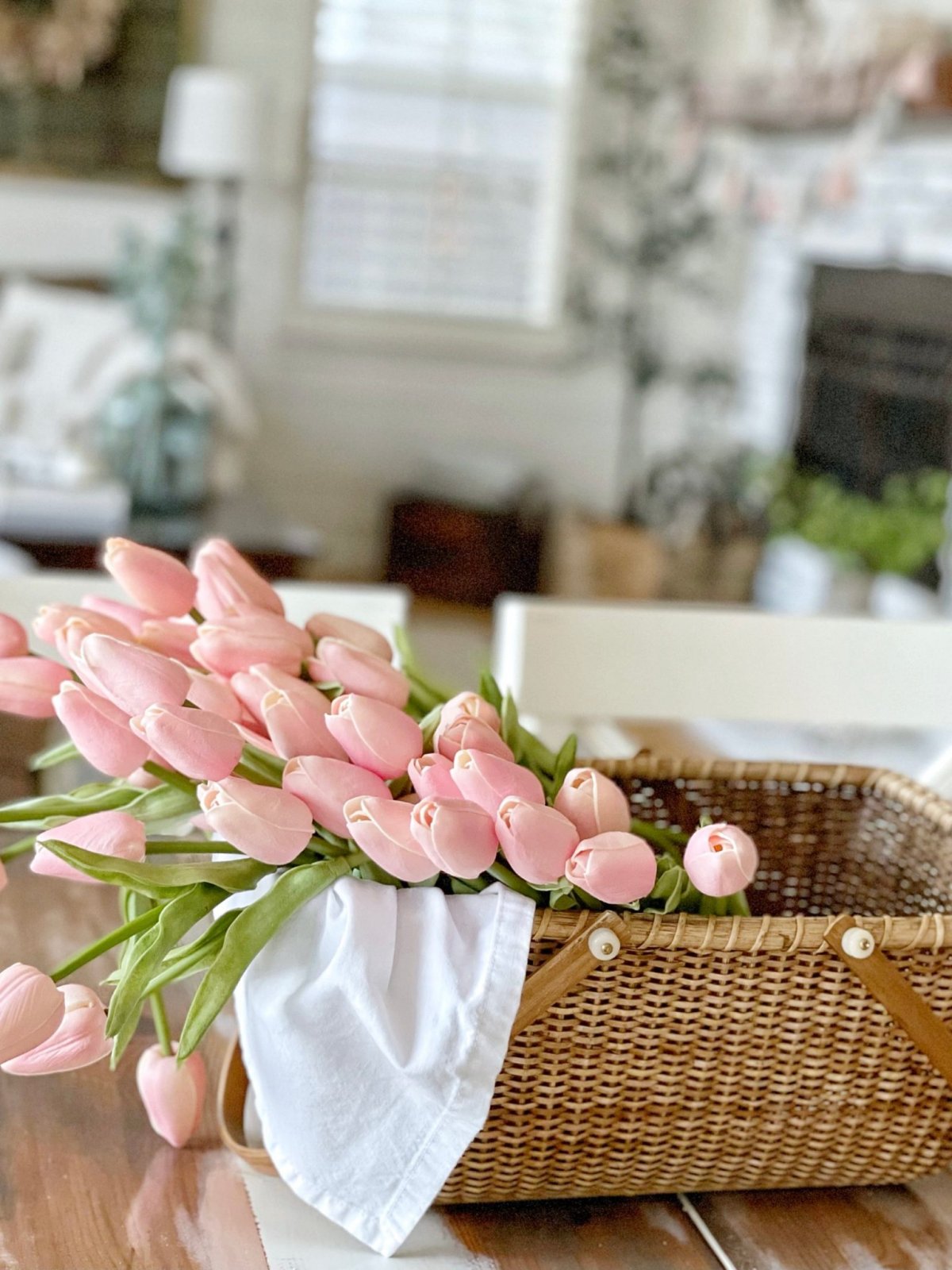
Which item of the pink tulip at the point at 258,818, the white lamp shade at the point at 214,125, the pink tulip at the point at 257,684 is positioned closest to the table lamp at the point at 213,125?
the white lamp shade at the point at 214,125

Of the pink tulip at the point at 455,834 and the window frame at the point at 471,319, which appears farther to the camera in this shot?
the window frame at the point at 471,319

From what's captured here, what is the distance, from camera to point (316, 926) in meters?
0.76

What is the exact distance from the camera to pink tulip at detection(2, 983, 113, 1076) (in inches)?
28.3

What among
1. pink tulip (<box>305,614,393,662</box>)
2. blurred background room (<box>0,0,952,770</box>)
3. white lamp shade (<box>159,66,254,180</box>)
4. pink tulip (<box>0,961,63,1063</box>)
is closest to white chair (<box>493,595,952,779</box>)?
pink tulip (<box>305,614,393,662</box>)

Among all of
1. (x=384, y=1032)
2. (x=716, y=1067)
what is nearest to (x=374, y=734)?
(x=384, y=1032)

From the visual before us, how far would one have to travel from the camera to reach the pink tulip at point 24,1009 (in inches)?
27.0

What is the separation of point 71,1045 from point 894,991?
40cm

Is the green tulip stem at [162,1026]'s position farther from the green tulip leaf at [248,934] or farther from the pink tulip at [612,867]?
the pink tulip at [612,867]

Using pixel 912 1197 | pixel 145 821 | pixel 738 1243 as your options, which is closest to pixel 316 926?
pixel 145 821

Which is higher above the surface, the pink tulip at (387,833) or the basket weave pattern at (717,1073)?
the pink tulip at (387,833)

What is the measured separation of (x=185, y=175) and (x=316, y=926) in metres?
5.42

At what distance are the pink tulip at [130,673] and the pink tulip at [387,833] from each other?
102mm

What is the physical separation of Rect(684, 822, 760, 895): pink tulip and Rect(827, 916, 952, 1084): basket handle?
8 cm

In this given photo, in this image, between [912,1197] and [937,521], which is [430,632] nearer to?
[937,521]
